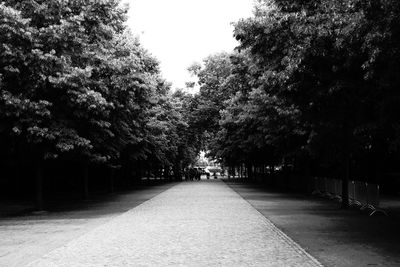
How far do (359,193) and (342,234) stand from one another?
8.50m

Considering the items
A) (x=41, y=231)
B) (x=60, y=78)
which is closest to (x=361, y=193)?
(x=60, y=78)

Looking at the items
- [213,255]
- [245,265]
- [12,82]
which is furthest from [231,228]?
[12,82]

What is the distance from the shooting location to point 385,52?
9.68 meters

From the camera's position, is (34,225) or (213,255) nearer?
(213,255)

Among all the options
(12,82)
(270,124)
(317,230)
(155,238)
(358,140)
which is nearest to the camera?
(155,238)

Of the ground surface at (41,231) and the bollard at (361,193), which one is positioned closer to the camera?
the ground surface at (41,231)

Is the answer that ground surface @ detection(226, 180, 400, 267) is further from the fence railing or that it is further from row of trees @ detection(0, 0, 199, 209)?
row of trees @ detection(0, 0, 199, 209)

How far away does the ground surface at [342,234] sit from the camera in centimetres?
995

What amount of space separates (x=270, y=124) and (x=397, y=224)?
10732 mm

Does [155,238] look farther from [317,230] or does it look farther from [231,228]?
[317,230]

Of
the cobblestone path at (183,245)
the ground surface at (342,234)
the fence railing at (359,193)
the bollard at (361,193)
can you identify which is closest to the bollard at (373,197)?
the fence railing at (359,193)

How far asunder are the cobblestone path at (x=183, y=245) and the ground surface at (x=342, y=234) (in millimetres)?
437

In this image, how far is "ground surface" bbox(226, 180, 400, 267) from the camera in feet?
32.6

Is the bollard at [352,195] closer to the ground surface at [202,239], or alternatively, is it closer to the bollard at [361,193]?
the bollard at [361,193]
